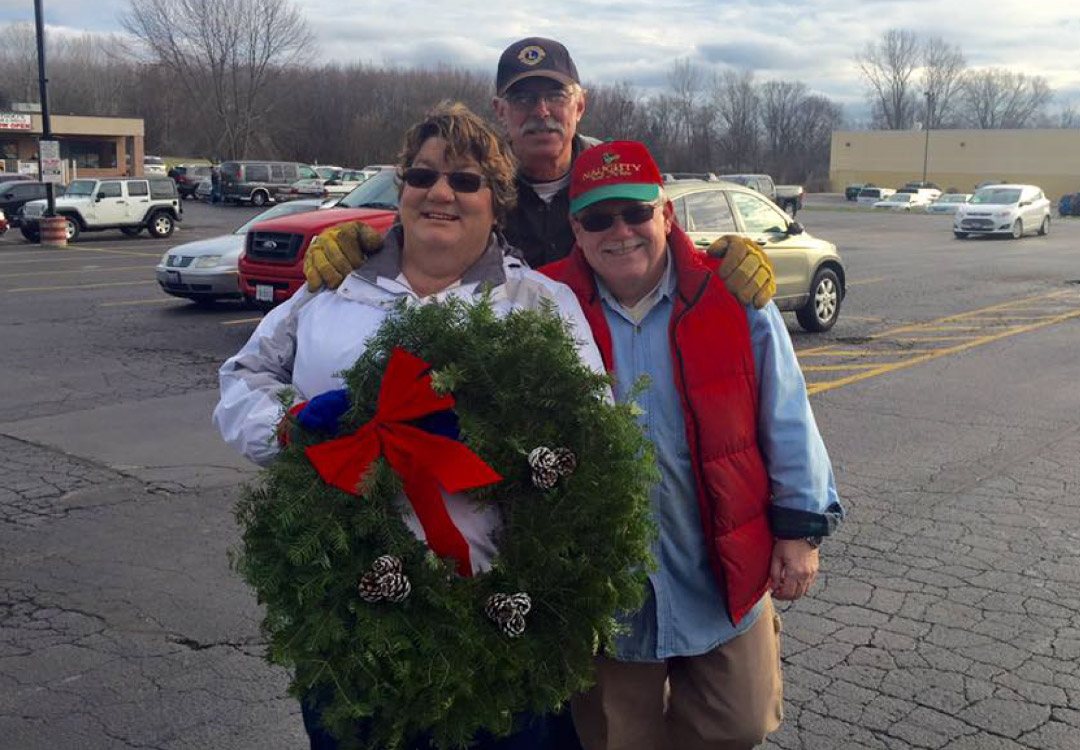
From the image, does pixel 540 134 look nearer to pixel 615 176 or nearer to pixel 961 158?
pixel 615 176

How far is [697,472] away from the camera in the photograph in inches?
106

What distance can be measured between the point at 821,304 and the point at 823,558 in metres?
8.14

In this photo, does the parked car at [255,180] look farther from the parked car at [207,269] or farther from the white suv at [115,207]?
the parked car at [207,269]

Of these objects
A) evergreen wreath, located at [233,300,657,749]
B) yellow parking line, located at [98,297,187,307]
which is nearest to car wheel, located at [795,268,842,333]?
yellow parking line, located at [98,297,187,307]

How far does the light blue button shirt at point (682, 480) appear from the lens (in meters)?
2.70

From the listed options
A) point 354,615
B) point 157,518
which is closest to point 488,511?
point 354,615

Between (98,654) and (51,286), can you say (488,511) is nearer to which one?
(98,654)

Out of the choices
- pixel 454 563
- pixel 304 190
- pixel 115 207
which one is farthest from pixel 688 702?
pixel 304 190

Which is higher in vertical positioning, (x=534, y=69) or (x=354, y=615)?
(x=534, y=69)

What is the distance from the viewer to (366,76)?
320 feet

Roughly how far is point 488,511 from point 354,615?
0.33m

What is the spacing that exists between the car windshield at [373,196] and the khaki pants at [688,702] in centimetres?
1059

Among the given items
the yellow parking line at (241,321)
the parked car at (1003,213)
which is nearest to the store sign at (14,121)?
the parked car at (1003,213)

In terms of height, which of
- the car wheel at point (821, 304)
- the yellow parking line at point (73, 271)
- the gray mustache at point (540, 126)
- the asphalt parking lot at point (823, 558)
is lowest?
the asphalt parking lot at point (823, 558)
